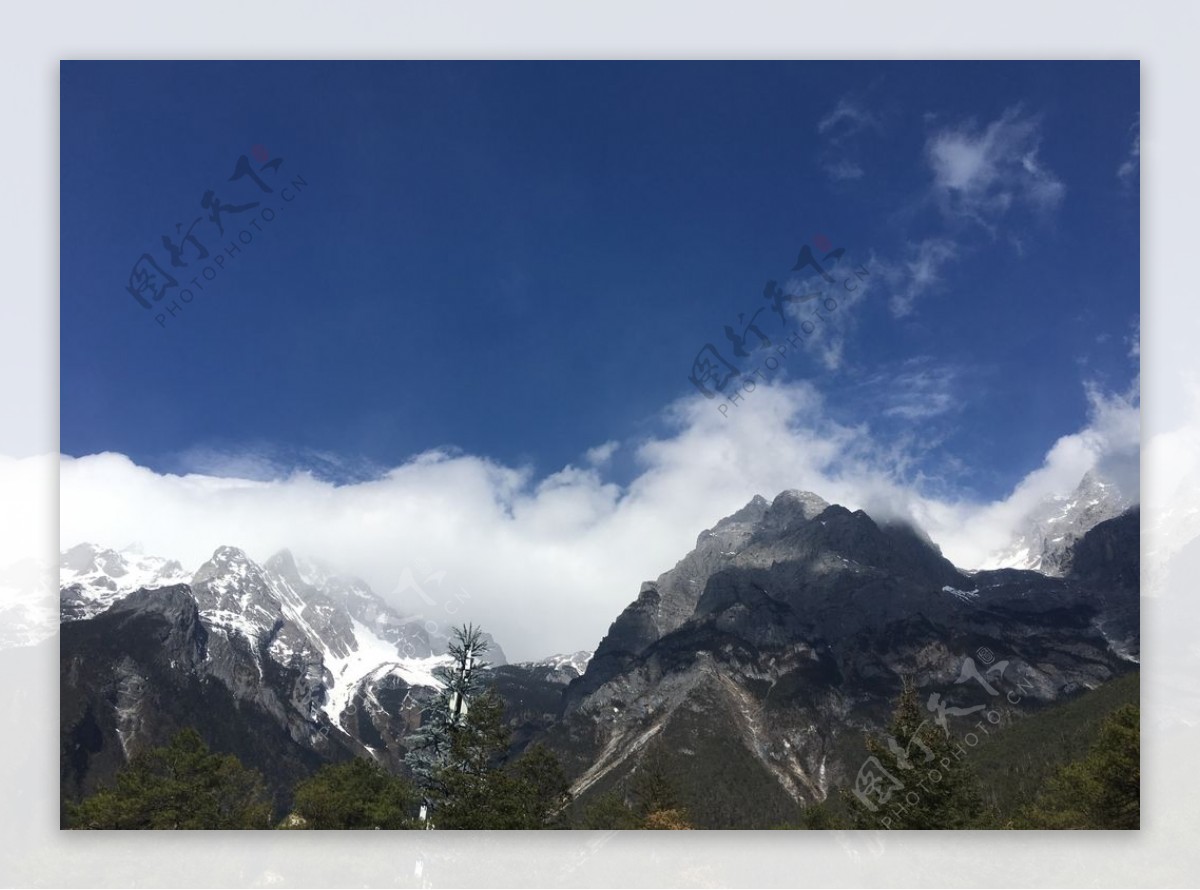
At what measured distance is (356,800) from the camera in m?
10.1

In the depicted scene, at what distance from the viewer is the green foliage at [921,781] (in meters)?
9.12

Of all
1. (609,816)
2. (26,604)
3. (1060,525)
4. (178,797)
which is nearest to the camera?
(26,604)

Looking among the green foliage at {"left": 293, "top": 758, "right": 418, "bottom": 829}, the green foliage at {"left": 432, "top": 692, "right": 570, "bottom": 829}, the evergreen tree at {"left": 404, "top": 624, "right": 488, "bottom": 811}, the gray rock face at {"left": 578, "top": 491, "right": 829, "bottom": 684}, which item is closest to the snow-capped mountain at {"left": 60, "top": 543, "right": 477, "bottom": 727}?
the evergreen tree at {"left": 404, "top": 624, "right": 488, "bottom": 811}

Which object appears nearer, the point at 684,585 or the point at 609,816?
the point at 609,816

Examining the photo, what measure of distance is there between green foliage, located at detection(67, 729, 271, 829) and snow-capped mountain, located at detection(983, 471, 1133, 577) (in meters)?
9.98

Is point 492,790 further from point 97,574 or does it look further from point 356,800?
A: point 97,574

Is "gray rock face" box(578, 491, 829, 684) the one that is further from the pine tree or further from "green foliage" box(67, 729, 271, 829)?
"green foliage" box(67, 729, 271, 829)

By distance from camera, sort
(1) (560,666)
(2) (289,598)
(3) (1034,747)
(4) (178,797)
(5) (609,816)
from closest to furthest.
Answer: (4) (178,797)
(5) (609,816)
(3) (1034,747)
(2) (289,598)
(1) (560,666)

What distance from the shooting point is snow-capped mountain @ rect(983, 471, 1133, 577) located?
10195 millimetres

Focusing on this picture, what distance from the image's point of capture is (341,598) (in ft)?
48.2

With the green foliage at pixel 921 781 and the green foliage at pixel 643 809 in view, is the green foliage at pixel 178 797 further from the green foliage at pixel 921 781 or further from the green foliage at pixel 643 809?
the green foliage at pixel 921 781

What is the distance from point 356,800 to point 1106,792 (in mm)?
8206

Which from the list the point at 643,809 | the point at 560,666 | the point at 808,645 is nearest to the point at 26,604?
the point at 643,809

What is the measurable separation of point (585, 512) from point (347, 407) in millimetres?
3177
